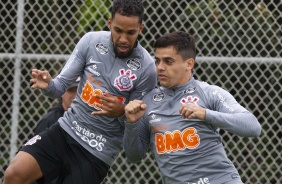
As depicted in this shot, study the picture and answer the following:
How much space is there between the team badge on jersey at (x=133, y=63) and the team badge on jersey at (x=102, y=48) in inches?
6.6

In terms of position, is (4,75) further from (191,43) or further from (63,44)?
(191,43)

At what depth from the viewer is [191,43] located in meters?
5.46

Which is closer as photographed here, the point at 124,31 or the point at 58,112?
the point at 124,31

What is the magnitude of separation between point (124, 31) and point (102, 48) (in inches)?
12.9

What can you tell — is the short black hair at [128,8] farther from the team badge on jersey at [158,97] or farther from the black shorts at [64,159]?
the black shorts at [64,159]

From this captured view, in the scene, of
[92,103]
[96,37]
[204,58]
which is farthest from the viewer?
[204,58]

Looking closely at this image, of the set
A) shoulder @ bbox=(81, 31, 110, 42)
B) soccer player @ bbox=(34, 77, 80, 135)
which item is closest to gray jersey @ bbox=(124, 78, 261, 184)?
shoulder @ bbox=(81, 31, 110, 42)

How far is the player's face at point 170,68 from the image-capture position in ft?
17.3

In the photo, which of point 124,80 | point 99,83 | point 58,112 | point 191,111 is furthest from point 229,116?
point 58,112

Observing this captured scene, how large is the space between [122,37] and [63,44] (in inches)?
87.0

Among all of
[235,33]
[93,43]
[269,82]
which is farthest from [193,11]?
[93,43]

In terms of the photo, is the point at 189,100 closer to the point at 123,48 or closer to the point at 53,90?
the point at 123,48

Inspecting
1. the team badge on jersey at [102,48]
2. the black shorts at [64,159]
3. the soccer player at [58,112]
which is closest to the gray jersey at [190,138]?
the black shorts at [64,159]

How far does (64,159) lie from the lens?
5.59 m
